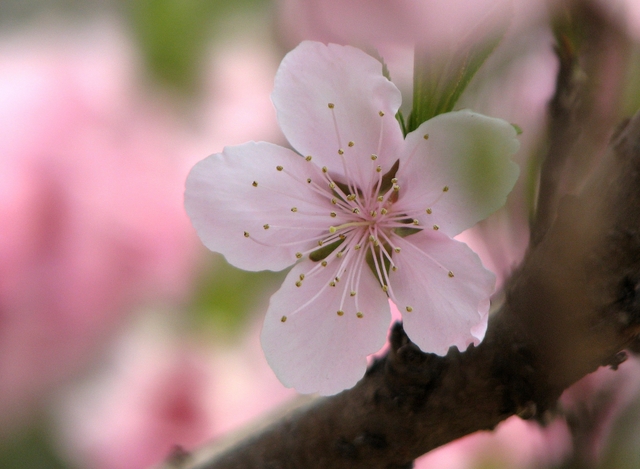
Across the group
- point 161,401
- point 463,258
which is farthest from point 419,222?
point 161,401

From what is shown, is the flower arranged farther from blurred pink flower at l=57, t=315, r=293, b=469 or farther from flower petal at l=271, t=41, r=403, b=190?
blurred pink flower at l=57, t=315, r=293, b=469

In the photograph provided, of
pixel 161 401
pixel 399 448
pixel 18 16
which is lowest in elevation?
pixel 399 448

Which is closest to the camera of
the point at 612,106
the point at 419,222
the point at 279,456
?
the point at 612,106

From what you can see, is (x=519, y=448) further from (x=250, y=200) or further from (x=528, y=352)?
(x=250, y=200)

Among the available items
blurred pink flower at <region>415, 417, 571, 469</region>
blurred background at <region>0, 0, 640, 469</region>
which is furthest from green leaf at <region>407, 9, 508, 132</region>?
blurred pink flower at <region>415, 417, 571, 469</region>

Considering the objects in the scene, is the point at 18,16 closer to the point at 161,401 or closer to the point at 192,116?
the point at 192,116

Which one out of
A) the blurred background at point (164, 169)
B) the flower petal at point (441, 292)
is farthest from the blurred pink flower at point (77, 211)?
the flower petal at point (441, 292)
